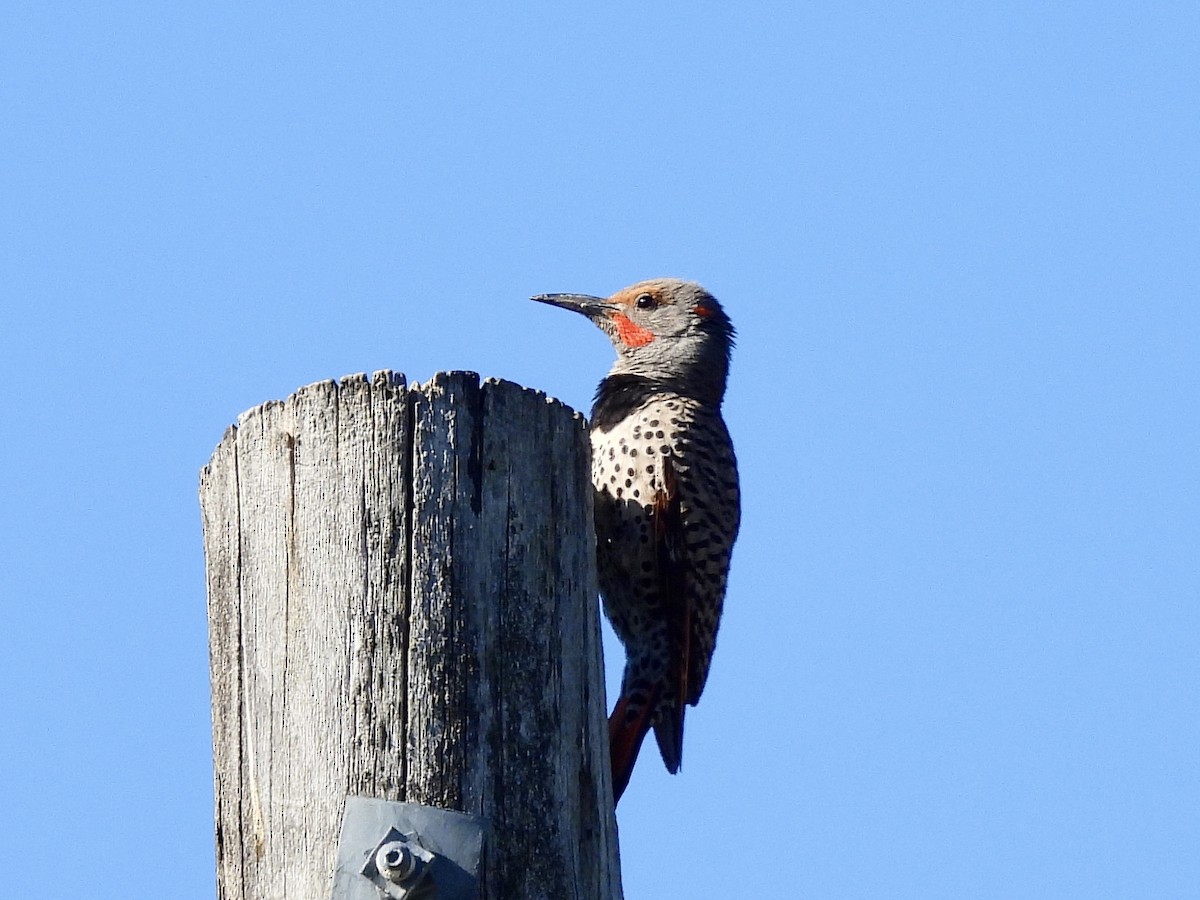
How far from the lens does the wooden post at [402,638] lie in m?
3.12

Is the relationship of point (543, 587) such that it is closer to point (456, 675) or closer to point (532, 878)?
point (456, 675)

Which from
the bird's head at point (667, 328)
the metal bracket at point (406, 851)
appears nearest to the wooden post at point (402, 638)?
the metal bracket at point (406, 851)

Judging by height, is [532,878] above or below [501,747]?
below

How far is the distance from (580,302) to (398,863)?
13.8ft

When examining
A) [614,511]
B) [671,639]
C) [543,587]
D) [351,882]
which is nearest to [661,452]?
[614,511]

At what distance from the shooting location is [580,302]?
6938 mm

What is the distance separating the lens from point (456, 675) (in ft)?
10.4

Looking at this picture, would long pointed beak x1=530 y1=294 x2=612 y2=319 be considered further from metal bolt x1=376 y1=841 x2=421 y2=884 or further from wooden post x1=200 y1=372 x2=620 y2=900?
metal bolt x1=376 y1=841 x2=421 y2=884

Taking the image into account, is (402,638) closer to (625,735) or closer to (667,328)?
(625,735)

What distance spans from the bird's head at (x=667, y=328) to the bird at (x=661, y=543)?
0.43 meters

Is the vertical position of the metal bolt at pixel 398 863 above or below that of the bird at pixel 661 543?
below

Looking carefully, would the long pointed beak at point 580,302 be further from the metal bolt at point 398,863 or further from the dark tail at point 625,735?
the metal bolt at point 398,863

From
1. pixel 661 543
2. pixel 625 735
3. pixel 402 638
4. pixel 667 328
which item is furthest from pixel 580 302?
pixel 402 638

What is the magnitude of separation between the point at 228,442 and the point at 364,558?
471 mm
